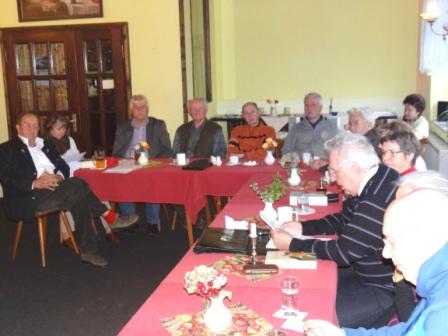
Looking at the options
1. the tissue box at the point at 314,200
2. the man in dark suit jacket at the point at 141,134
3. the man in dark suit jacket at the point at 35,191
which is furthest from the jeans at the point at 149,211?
the tissue box at the point at 314,200

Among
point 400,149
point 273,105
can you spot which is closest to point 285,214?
point 400,149

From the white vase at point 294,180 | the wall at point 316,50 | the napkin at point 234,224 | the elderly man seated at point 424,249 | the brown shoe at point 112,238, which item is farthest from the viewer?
the wall at point 316,50

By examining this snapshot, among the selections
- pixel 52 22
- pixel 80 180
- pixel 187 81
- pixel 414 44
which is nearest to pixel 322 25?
pixel 414 44

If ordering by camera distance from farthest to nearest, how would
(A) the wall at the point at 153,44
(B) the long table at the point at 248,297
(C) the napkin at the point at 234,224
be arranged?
(A) the wall at the point at 153,44
(C) the napkin at the point at 234,224
(B) the long table at the point at 248,297

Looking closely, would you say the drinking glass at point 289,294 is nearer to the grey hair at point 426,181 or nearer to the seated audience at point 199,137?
the grey hair at point 426,181

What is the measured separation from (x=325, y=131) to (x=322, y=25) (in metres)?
3.81

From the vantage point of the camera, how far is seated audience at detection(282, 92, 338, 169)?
5.17 metres

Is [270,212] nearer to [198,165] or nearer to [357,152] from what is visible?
[357,152]

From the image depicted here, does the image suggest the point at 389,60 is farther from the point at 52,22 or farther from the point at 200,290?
the point at 200,290

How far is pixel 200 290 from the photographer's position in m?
1.59

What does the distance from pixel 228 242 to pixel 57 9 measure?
4.87m

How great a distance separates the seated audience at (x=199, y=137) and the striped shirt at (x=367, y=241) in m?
3.02

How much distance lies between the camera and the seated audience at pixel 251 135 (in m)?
5.40

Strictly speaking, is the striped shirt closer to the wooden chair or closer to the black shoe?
the wooden chair
